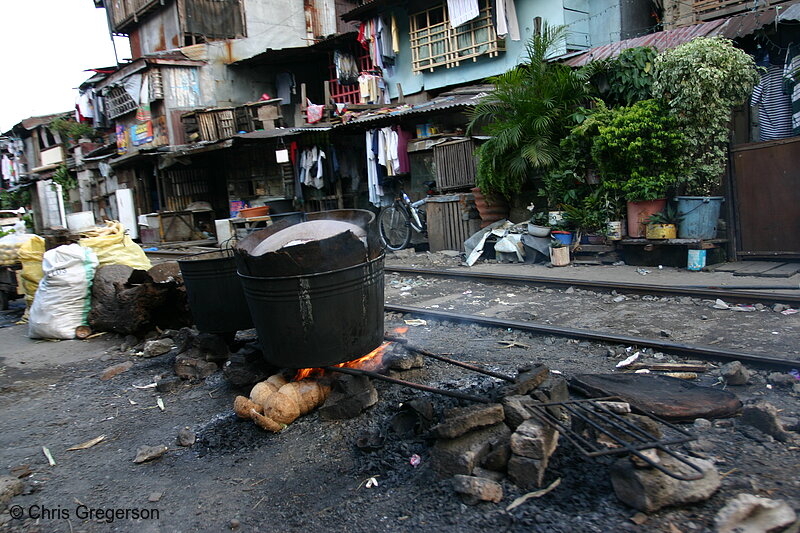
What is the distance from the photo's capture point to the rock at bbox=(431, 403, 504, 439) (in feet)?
9.93

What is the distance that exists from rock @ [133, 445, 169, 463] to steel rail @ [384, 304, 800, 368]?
368 centimetres

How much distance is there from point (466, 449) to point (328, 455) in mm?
975

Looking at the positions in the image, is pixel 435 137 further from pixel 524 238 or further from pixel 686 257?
pixel 686 257

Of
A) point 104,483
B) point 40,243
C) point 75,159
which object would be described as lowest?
point 104,483

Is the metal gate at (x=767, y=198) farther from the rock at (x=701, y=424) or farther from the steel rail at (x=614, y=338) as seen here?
the rock at (x=701, y=424)

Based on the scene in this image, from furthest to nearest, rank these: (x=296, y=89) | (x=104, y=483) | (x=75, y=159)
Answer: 1. (x=75, y=159)
2. (x=296, y=89)
3. (x=104, y=483)

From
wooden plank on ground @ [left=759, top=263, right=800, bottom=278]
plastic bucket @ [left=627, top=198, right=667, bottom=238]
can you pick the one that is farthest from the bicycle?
wooden plank on ground @ [left=759, top=263, right=800, bottom=278]

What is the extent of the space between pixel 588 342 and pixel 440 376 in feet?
5.68

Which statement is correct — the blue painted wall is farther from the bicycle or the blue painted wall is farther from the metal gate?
the metal gate

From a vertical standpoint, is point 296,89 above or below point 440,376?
above

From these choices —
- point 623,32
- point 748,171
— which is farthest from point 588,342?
point 623,32

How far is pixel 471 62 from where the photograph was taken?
16.2m

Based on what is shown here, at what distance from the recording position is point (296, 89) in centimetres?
2227

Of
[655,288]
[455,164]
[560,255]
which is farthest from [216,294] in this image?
[455,164]
